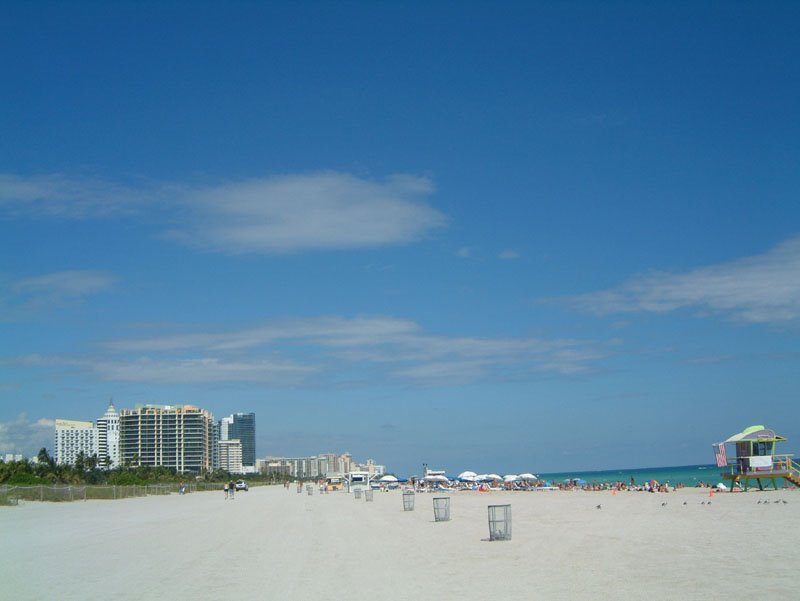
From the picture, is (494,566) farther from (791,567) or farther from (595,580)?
(791,567)

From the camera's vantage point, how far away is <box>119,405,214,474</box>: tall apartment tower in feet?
568

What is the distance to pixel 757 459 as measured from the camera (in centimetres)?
4581

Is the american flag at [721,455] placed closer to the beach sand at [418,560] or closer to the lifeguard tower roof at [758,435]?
the lifeguard tower roof at [758,435]

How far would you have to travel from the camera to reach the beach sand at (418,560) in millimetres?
11000

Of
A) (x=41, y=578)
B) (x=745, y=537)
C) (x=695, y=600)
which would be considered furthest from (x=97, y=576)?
(x=745, y=537)

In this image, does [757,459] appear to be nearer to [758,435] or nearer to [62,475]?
[758,435]

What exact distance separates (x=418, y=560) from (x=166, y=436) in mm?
168303

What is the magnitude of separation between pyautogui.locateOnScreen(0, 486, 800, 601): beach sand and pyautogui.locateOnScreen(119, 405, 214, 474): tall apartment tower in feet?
504

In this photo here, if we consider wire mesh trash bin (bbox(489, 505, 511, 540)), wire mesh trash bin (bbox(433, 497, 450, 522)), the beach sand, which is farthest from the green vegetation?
wire mesh trash bin (bbox(489, 505, 511, 540))

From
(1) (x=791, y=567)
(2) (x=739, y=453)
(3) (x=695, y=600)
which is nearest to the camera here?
(3) (x=695, y=600)

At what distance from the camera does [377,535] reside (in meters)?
21.0

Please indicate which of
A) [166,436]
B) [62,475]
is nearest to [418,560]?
[62,475]

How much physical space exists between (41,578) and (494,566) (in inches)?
288

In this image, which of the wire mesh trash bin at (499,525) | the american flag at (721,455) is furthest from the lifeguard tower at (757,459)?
the wire mesh trash bin at (499,525)
